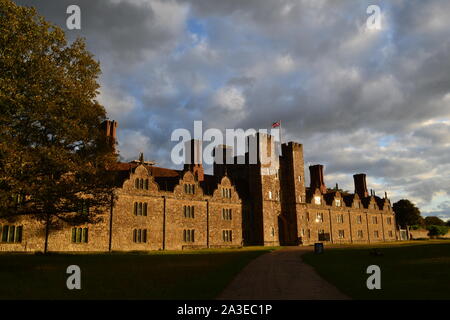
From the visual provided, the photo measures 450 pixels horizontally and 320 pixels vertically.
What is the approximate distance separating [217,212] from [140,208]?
512 inches

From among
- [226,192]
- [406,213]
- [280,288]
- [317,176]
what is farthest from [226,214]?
[406,213]

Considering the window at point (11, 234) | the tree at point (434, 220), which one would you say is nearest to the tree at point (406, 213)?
the tree at point (434, 220)

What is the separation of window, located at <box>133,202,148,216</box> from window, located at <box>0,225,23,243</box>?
12864 millimetres

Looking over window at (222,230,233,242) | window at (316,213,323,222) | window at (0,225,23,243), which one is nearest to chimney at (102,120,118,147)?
window at (0,225,23,243)

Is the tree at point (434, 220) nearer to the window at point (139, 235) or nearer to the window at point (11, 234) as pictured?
the window at point (139, 235)

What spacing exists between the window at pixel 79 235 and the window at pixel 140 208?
6.36 m

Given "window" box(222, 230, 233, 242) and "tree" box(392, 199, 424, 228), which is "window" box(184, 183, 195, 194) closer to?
"window" box(222, 230, 233, 242)

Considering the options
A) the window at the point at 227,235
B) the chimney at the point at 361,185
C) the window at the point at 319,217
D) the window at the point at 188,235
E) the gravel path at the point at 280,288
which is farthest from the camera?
the chimney at the point at 361,185

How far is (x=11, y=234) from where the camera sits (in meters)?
36.0

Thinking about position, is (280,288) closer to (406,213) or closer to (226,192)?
(226,192)

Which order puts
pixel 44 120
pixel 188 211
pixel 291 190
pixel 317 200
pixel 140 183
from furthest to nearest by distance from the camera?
1. pixel 317 200
2. pixel 291 190
3. pixel 188 211
4. pixel 140 183
5. pixel 44 120

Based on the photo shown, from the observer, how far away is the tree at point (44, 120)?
65.5 feet
